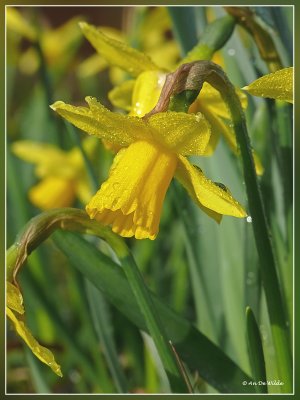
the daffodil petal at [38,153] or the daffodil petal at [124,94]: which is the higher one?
the daffodil petal at [124,94]

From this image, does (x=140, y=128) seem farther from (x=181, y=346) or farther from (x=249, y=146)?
(x=181, y=346)

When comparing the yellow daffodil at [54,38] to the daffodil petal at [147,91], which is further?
the yellow daffodil at [54,38]

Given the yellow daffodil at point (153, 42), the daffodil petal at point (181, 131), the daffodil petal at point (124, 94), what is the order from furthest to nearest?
the yellow daffodil at point (153, 42) < the daffodil petal at point (124, 94) < the daffodil petal at point (181, 131)

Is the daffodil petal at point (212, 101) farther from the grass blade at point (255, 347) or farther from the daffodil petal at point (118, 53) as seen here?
the grass blade at point (255, 347)

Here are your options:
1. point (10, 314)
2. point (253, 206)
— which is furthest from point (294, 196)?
point (10, 314)

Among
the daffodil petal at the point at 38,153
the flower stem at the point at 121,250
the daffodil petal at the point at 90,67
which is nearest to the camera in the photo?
the flower stem at the point at 121,250

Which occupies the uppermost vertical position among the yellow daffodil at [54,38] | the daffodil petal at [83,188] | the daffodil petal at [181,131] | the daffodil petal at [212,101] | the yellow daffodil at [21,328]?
the yellow daffodil at [54,38]

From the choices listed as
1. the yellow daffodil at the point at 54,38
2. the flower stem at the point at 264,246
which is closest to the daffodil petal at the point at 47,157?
the yellow daffodil at the point at 54,38

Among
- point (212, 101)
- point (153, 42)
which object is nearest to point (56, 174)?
point (153, 42)
